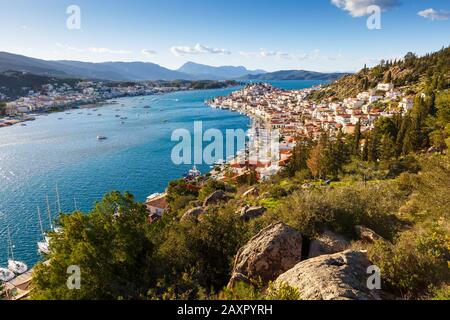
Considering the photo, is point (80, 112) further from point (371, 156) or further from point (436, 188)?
point (436, 188)

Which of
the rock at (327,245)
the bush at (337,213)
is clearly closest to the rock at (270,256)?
the rock at (327,245)

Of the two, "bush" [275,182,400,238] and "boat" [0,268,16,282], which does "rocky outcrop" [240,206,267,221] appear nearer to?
"bush" [275,182,400,238]

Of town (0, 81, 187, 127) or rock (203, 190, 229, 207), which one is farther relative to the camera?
town (0, 81, 187, 127)

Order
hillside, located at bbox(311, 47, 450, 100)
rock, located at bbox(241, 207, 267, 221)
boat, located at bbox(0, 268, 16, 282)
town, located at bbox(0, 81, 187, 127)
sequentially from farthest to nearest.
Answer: town, located at bbox(0, 81, 187, 127)
hillside, located at bbox(311, 47, 450, 100)
boat, located at bbox(0, 268, 16, 282)
rock, located at bbox(241, 207, 267, 221)

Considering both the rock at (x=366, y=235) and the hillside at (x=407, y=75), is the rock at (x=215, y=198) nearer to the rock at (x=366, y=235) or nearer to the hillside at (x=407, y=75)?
the rock at (x=366, y=235)

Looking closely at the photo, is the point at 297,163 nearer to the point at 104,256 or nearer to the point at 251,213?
the point at 251,213

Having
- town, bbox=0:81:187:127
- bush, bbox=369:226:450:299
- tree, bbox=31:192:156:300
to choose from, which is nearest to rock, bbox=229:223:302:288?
bush, bbox=369:226:450:299

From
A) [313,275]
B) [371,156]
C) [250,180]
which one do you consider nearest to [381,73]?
[371,156]

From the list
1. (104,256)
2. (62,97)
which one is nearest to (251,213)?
(104,256)
